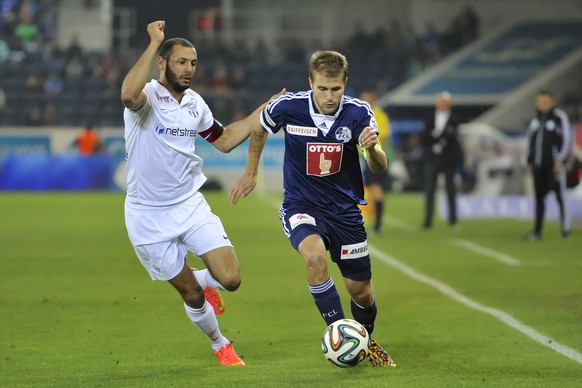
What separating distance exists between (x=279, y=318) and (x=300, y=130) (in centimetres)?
303

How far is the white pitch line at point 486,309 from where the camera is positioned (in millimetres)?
8578

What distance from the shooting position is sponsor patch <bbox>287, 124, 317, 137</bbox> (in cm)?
774

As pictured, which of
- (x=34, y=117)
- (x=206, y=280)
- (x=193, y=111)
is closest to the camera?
(x=193, y=111)

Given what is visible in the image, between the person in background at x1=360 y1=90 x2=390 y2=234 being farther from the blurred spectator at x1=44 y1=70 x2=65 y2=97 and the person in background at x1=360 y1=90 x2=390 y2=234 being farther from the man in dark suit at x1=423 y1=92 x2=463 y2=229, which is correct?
the blurred spectator at x1=44 y1=70 x2=65 y2=97

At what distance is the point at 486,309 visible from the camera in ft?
35.5

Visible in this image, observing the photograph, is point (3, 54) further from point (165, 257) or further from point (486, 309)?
point (165, 257)

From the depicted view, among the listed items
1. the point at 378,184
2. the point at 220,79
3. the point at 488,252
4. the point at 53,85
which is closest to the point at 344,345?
the point at 488,252

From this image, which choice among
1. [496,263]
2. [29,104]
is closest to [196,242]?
[496,263]

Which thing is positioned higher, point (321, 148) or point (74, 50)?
point (321, 148)

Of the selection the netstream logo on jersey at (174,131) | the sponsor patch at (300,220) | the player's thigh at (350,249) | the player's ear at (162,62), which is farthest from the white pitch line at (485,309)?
the player's ear at (162,62)

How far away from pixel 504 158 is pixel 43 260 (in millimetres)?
16904

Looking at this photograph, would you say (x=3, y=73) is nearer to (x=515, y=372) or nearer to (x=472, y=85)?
(x=472, y=85)

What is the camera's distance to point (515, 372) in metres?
7.63

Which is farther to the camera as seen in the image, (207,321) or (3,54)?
(3,54)
